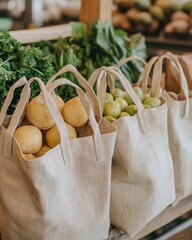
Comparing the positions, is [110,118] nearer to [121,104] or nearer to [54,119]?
[121,104]

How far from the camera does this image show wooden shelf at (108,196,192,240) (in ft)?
3.81

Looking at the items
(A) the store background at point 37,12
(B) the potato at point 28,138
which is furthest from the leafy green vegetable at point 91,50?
(A) the store background at point 37,12

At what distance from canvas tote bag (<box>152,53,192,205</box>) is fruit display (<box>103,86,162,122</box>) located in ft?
0.19

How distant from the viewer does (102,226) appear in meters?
1.08

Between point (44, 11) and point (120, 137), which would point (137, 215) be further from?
point (44, 11)

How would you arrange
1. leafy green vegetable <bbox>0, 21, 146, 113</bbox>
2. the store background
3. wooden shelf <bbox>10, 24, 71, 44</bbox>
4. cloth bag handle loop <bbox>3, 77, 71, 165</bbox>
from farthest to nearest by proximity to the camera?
1. the store background
2. leafy green vegetable <bbox>0, 21, 146, 113</bbox>
3. wooden shelf <bbox>10, 24, 71, 44</bbox>
4. cloth bag handle loop <bbox>3, 77, 71, 165</bbox>

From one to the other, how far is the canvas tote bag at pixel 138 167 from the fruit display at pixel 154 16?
2.12 meters

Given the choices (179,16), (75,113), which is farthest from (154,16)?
(75,113)

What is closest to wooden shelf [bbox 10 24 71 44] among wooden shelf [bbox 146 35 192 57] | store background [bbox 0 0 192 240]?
wooden shelf [bbox 146 35 192 57]

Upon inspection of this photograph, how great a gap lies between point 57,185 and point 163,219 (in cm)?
47

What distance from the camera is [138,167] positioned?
111 cm

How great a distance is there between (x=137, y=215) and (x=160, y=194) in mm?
93

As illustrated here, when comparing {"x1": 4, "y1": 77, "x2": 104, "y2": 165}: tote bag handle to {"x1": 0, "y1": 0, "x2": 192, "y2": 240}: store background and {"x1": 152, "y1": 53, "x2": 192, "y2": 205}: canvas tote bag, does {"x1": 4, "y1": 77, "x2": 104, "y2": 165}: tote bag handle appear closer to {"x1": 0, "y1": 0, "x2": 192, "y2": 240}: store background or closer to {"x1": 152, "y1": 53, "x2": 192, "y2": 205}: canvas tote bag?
{"x1": 152, "y1": 53, "x2": 192, "y2": 205}: canvas tote bag

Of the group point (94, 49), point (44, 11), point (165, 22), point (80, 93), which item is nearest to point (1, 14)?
point (44, 11)
